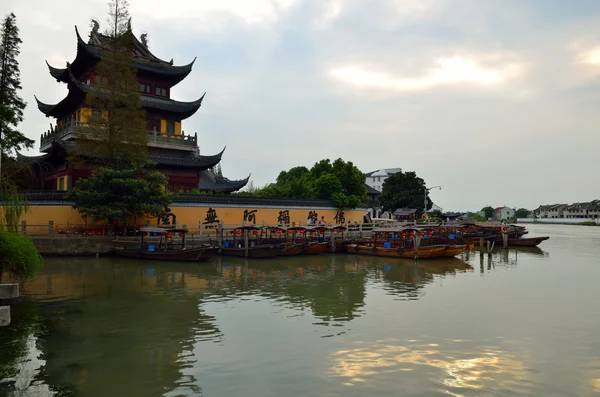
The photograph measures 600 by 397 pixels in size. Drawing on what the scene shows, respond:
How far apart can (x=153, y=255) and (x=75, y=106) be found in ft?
57.3

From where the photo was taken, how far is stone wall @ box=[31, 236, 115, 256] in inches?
1085

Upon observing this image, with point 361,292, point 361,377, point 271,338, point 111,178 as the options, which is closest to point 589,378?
point 361,377

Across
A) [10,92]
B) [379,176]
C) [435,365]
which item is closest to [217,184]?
[10,92]

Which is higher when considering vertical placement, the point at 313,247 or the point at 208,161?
the point at 208,161

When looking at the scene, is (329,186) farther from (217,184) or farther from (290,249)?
(290,249)

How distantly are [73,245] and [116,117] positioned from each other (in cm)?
872

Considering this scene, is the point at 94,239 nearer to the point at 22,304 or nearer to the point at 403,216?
the point at 22,304

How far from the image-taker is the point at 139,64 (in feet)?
124

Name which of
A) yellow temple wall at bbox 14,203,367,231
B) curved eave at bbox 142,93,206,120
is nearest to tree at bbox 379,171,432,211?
yellow temple wall at bbox 14,203,367,231

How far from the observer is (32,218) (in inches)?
1163

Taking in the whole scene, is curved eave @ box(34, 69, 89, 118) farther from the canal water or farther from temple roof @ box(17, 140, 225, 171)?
the canal water

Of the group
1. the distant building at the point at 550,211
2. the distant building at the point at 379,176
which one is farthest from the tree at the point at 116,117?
the distant building at the point at 550,211

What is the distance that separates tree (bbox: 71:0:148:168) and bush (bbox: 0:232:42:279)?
18437 mm

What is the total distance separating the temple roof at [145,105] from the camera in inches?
1407
